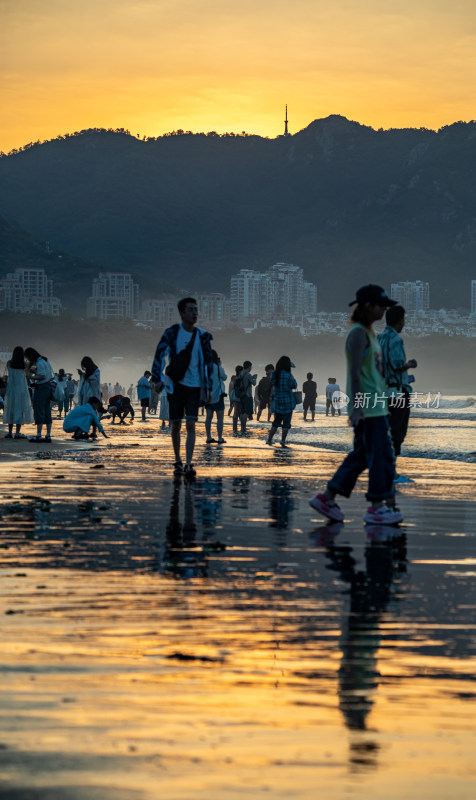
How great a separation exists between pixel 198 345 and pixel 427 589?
7356 mm

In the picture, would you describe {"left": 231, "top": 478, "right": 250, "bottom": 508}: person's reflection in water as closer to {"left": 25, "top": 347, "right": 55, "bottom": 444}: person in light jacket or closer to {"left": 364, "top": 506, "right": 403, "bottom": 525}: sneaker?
{"left": 364, "top": 506, "right": 403, "bottom": 525}: sneaker

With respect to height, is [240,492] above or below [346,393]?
below

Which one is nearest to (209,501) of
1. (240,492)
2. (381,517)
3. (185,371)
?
(240,492)

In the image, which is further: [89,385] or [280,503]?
[89,385]

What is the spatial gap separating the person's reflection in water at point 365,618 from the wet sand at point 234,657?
0.04ft

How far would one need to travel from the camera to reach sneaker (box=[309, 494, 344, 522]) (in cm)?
862

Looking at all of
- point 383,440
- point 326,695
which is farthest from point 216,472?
point 326,695

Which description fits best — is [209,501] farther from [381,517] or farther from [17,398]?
[17,398]

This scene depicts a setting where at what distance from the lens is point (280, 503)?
10109 mm

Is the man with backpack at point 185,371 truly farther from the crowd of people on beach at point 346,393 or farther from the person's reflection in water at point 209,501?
the person's reflection in water at point 209,501

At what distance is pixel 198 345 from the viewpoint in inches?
502

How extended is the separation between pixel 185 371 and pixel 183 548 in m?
5.68

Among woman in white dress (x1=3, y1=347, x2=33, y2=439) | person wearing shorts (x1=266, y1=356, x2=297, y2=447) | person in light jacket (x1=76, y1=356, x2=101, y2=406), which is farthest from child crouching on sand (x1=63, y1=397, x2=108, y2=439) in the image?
person wearing shorts (x1=266, y1=356, x2=297, y2=447)

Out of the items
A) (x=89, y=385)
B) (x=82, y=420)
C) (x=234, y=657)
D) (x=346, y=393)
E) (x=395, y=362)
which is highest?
(x=395, y=362)
